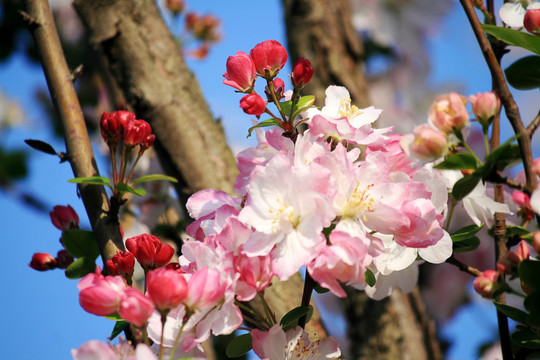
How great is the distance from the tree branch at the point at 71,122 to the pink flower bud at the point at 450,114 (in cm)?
52

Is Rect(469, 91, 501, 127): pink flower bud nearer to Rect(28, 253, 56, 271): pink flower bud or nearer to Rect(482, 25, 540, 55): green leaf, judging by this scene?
Rect(482, 25, 540, 55): green leaf

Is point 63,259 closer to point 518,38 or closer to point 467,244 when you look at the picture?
point 467,244

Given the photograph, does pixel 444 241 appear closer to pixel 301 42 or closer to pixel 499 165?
pixel 499 165

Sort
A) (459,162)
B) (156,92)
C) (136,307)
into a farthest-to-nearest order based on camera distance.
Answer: (156,92)
(459,162)
(136,307)

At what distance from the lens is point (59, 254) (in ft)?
2.93

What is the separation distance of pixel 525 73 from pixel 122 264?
0.65 m

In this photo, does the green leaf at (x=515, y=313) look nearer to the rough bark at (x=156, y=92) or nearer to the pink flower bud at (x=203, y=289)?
the pink flower bud at (x=203, y=289)

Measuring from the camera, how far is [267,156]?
0.75 meters

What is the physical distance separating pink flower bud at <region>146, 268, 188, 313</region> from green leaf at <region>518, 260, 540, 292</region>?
40cm

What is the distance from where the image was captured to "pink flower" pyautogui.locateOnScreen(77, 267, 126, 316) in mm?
570

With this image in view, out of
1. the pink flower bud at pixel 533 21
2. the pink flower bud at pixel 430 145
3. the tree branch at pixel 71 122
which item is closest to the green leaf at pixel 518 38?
the pink flower bud at pixel 533 21

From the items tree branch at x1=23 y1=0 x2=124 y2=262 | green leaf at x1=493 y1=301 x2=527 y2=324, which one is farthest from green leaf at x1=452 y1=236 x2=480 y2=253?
tree branch at x1=23 y1=0 x2=124 y2=262

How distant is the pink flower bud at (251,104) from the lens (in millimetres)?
677

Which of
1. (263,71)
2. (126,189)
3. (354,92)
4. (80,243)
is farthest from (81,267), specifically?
(354,92)
